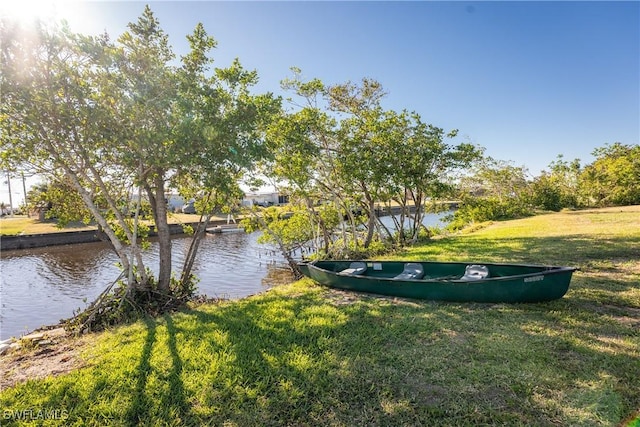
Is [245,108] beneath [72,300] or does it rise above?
above

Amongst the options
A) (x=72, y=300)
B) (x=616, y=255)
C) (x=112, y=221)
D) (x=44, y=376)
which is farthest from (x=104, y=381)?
(x=616, y=255)

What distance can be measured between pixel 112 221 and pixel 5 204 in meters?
56.9

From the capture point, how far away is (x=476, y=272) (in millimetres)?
7160

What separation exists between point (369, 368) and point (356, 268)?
5.09m

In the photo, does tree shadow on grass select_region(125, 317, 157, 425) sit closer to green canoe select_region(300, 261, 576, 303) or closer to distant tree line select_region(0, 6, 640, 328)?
distant tree line select_region(0, 6, 640, 328)

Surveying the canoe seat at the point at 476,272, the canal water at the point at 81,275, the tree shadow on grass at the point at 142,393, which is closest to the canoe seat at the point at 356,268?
the canoe seat at the point at 476,272

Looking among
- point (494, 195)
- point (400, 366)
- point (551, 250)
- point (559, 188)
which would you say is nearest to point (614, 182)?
point (559, 188)

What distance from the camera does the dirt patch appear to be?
467cm

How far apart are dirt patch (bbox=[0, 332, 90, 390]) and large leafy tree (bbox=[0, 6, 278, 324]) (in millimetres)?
1820

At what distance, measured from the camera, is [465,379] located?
382 cm

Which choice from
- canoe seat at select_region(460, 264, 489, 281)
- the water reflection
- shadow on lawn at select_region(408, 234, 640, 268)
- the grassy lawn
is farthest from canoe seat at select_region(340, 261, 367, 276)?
the water reflection

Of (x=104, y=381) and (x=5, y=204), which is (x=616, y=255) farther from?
(x=5, y=204)

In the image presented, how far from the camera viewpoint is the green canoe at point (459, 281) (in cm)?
576

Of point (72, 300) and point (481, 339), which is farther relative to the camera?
point (72, 300)
